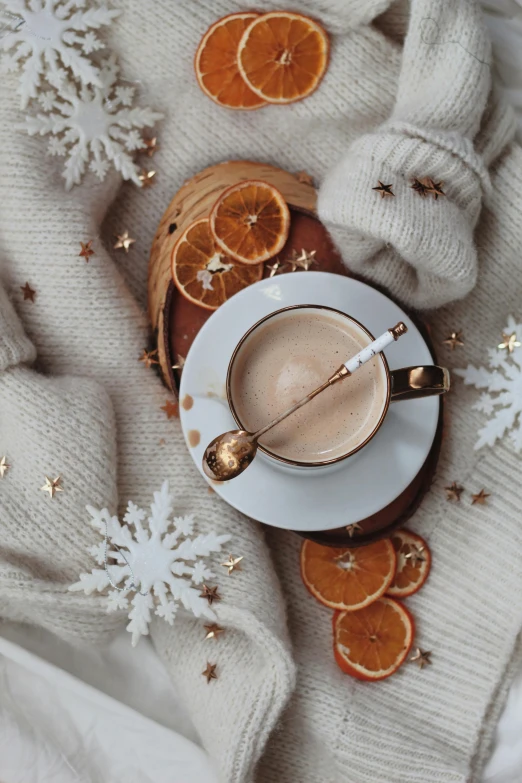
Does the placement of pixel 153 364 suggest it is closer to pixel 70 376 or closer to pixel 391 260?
pixel 70 376

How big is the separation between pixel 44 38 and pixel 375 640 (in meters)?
0.96

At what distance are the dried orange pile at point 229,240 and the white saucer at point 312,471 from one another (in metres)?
0.05

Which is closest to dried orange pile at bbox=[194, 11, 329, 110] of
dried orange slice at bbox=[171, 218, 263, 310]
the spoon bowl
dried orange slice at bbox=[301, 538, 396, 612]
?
dried orange slice at bbox=[171, 218, 263, 310]

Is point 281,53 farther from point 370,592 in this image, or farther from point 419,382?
point 370,592

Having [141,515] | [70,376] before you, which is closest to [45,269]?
[70,376]

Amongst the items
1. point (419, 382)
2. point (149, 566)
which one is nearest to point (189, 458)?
point (149, 566)

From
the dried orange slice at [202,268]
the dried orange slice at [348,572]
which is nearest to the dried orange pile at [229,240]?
the dried orange slice at [202,268]

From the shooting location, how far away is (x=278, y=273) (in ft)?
2.97

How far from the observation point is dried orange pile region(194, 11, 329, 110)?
926mm

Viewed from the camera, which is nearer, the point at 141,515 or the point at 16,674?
the point at 141,515

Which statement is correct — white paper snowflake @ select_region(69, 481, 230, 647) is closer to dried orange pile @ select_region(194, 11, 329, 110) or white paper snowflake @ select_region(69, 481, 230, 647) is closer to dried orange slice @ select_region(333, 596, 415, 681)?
dried orange slice @ select_region(333, 596, 415, 681)

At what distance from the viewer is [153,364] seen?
0.96 m

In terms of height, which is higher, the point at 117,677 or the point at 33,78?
the point at 33,78

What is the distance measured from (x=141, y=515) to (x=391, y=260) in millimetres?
470
